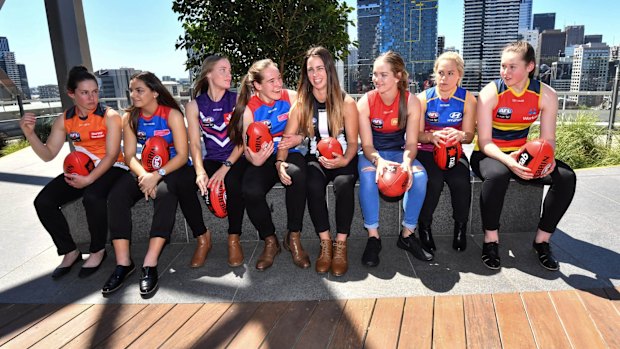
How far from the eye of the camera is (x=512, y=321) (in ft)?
6.52

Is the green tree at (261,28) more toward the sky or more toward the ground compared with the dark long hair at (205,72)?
more toward the sky

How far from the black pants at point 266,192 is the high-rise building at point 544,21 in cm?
21123

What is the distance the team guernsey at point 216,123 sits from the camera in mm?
2955

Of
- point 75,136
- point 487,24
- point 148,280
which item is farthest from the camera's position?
point 487,24

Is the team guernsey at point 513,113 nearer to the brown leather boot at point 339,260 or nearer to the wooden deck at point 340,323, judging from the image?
the wooden deck at point 340,323

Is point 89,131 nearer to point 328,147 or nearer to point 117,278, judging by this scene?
point 117,278

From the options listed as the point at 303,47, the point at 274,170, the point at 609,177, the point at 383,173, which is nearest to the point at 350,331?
the point at 383,173

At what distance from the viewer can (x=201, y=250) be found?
282 cm

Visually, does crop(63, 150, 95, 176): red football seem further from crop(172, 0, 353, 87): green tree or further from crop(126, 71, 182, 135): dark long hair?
crop(172, 0, 353, 87): green tree

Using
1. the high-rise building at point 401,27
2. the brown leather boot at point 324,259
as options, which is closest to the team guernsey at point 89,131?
the brown leather boot at point 324,259

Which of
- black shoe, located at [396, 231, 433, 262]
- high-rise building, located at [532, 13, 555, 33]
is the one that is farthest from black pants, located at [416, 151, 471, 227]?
high-rise building, located at [532, 13, 555, 33]

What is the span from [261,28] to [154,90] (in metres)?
1.87

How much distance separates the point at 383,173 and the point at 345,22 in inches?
97.9

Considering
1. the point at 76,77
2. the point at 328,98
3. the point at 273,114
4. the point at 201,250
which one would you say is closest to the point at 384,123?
the point at 328,98
